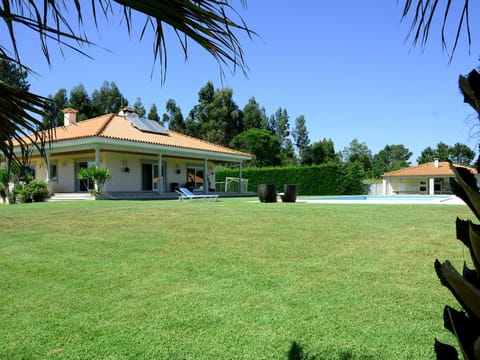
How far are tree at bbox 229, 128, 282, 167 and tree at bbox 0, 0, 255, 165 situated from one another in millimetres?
44747

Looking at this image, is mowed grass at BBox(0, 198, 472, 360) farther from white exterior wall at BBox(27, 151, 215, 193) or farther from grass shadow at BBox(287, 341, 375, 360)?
white exterior wall at BBox(27, 151, 215, 193)

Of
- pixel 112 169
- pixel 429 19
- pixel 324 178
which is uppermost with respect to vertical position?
pixel 112 169

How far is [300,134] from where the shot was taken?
64.4m

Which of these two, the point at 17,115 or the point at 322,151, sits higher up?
the point at 322,151

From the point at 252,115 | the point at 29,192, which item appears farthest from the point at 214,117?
the point at 29,192

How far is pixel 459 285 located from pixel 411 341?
2.10 meters

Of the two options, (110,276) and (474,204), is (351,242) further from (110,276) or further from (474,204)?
(474,204)

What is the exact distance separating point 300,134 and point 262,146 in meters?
19.5

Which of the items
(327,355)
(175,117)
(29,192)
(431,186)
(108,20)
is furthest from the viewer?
(175,117)

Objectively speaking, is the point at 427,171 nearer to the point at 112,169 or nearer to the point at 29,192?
the point at 112,169

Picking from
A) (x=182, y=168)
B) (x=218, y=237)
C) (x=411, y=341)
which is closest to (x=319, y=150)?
(x=182, y=168)

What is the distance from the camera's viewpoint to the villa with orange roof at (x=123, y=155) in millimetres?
21016

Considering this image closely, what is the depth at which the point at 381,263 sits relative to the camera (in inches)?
188

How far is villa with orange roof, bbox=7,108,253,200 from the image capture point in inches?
827
